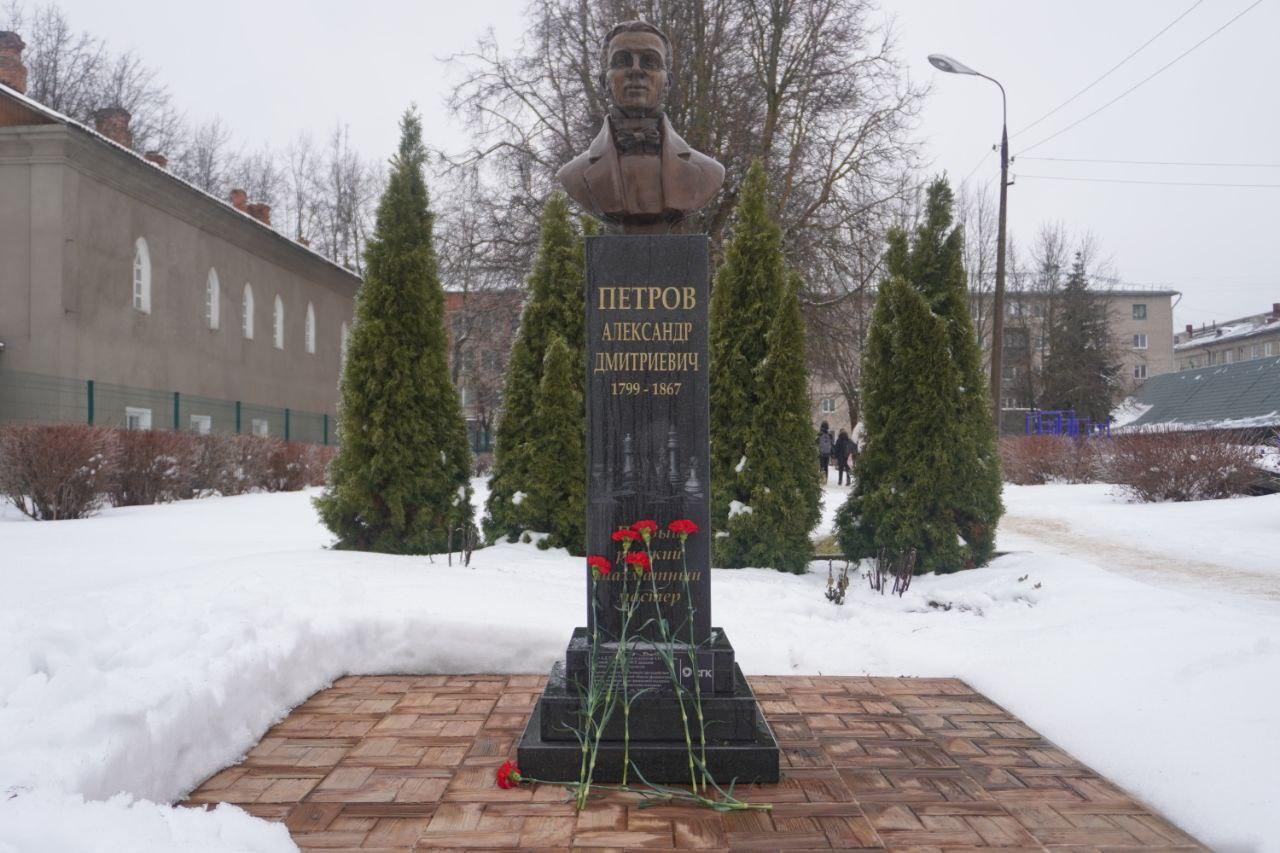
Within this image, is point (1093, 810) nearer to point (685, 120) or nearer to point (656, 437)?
point (656, 437)

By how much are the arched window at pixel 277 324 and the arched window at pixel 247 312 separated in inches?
48.1

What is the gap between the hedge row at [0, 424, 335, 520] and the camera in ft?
36.5

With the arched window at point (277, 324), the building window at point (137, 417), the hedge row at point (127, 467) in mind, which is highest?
the arched window at point (277, 324)

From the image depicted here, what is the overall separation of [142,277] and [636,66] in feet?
61.1

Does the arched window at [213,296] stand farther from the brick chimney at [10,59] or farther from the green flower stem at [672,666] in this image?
the green flower stem at [672,666]

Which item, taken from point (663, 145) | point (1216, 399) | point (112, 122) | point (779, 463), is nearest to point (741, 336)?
point (779, 463)

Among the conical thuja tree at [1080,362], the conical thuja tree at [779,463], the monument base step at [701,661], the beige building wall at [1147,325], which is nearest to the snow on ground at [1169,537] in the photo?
the conical thuja tree at [779,463]

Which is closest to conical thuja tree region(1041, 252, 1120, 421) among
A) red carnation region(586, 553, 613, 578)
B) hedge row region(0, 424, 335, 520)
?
hedge row region(0, 424, 335, 520)

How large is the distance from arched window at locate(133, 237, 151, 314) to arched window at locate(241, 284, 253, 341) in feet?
14.8

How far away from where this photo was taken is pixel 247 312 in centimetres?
2447

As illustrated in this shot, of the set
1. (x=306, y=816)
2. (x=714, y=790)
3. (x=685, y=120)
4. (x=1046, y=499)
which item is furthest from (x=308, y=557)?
(x=1046, y=499)

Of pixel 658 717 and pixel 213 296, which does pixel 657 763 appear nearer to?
pixel 658 717

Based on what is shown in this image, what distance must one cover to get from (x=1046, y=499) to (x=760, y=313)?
36.0ft

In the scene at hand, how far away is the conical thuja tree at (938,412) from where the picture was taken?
7.77 metres
